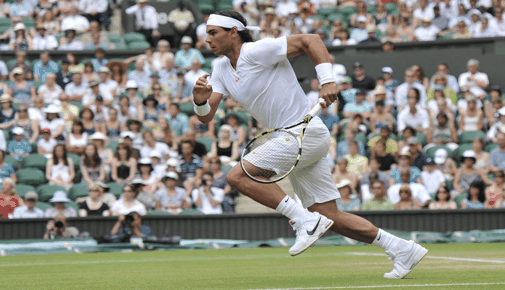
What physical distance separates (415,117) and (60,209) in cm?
657

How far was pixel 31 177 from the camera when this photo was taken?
39.7 ft

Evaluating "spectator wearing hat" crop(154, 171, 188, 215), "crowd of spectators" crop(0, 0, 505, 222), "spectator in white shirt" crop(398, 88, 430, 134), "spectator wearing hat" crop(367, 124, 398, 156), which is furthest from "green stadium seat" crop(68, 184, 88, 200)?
"spectator in white shirt" crop(398, 88, 430, 134)

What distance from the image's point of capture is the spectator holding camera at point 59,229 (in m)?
10.5

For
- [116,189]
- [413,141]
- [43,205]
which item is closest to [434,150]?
[413,141]

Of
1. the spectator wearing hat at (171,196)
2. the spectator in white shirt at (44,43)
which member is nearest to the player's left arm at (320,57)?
the spectator wearing hat at (171,196)

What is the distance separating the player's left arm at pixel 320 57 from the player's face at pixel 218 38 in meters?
0.44

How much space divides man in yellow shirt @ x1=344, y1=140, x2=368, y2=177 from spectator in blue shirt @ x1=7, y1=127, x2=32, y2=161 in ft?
19.0

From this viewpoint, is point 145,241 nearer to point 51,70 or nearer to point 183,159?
point 183,159

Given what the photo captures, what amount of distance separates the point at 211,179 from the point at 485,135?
5.13 meters

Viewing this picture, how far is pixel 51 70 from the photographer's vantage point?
14.9m

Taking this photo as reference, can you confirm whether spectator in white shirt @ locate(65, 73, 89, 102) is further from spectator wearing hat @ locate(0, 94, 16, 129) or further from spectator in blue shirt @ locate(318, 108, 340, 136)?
spectator in blue shirt @ locate(318, 108, 340, 136)

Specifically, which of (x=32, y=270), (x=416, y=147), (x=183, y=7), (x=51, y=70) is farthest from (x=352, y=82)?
(x=32, y=270)

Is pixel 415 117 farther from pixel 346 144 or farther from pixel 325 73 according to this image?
pixel 325 73

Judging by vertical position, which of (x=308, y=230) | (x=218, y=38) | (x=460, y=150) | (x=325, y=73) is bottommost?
(x=308, y=230)
